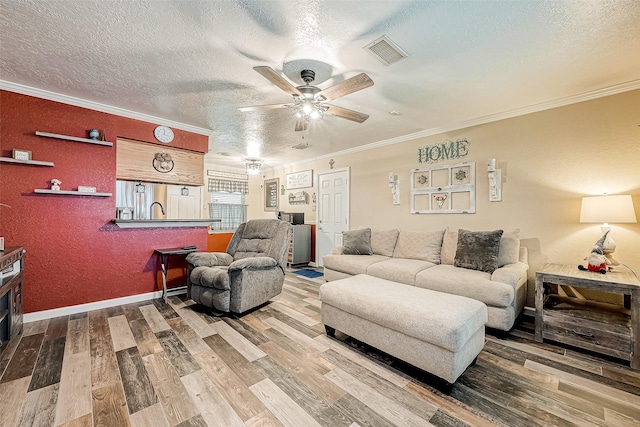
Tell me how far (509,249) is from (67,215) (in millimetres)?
5077

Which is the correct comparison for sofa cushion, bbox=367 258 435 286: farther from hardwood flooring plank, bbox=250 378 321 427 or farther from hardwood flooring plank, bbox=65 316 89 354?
hardwood flooring plank, bbox=65 316 89 354

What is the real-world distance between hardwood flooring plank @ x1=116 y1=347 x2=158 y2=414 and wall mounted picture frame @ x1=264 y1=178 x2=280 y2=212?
522 centimetres

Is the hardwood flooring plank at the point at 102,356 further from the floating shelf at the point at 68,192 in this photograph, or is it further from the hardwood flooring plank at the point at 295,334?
the floating shelf at the point at 68,192

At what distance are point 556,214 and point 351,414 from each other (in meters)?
3.15

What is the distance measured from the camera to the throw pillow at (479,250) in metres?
2.87

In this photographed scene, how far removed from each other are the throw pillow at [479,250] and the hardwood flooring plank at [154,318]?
331cm

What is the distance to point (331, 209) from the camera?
560 centimetres

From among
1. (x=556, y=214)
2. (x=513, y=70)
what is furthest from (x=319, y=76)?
(x=556, y=214)

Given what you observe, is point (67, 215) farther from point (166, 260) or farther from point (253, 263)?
point (253, 263)

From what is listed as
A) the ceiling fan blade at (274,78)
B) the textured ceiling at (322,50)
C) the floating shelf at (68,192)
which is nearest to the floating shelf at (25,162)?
the floating shelf at (68,192)

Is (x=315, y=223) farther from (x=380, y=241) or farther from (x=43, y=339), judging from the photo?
(x=43, y=339)

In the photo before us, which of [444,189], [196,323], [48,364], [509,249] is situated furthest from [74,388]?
[444,189]

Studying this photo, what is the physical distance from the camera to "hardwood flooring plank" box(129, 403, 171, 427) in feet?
4.68

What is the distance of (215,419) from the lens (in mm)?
1472
